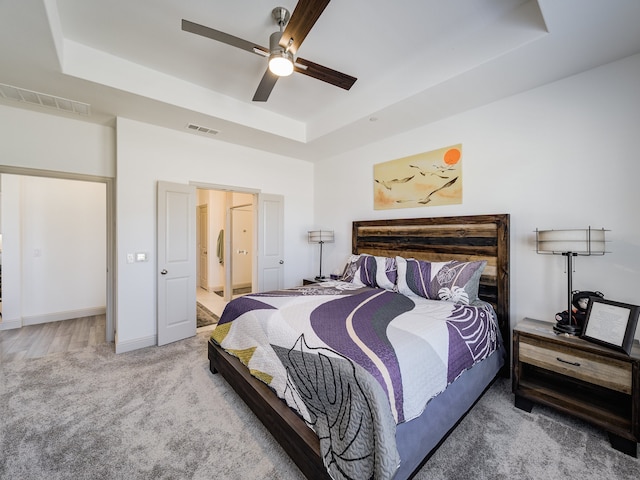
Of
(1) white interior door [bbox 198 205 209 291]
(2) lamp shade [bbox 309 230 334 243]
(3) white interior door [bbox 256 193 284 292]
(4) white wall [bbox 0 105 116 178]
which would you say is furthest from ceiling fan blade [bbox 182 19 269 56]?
Answer: (1) white interior door [bbox 198 205 209 291]

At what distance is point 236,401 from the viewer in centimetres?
229

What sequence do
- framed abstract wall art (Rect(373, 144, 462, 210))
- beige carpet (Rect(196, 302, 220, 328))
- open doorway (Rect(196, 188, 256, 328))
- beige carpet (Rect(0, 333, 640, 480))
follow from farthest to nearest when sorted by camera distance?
open doorway (Rect(196, 188, 256, 328)) → beige carpet (Rect(196, 302, 220, 328)) → framed abstract wall art (Rect(373, 144, 462, 210)) → beige carpet (Rect(0, 333, 640, 480))

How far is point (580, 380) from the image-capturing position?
2092mm

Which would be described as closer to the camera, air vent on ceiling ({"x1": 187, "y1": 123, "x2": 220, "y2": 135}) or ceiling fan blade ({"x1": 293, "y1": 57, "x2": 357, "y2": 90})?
ceiling fan blade ({"x1": 293, "y1": 57, "x2": 357, "y2": 90})

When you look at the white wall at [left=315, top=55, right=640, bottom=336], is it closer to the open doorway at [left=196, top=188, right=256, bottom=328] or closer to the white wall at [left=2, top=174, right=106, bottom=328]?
the open doorway at [left=196, top=188, right=256, bottom=328]

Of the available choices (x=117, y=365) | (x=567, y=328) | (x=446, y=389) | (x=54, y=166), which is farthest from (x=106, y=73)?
(x=567, y=328)

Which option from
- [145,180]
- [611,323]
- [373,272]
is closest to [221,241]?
[145,180]

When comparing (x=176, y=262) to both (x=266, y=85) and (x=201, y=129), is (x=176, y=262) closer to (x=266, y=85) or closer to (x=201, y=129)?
(x=201, y=129)

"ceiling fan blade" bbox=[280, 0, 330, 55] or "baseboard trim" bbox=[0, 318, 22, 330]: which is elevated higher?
"ceiling fan blade" bbox=[280, 0, 330, 55]

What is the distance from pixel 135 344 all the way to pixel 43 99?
2861 mm

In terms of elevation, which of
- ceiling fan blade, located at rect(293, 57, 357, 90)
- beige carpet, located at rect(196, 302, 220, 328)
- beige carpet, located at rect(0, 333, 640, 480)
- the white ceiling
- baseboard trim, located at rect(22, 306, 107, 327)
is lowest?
beige carpet, located at rect(0, 333, 640, 480)

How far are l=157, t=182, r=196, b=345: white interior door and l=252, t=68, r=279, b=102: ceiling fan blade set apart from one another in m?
1.77

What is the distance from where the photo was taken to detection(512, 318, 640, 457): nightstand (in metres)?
1.76

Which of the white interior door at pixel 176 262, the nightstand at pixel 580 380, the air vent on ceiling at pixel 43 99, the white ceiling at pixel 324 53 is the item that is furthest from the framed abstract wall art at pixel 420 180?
the air vent on ceiling at pixel 43 99
